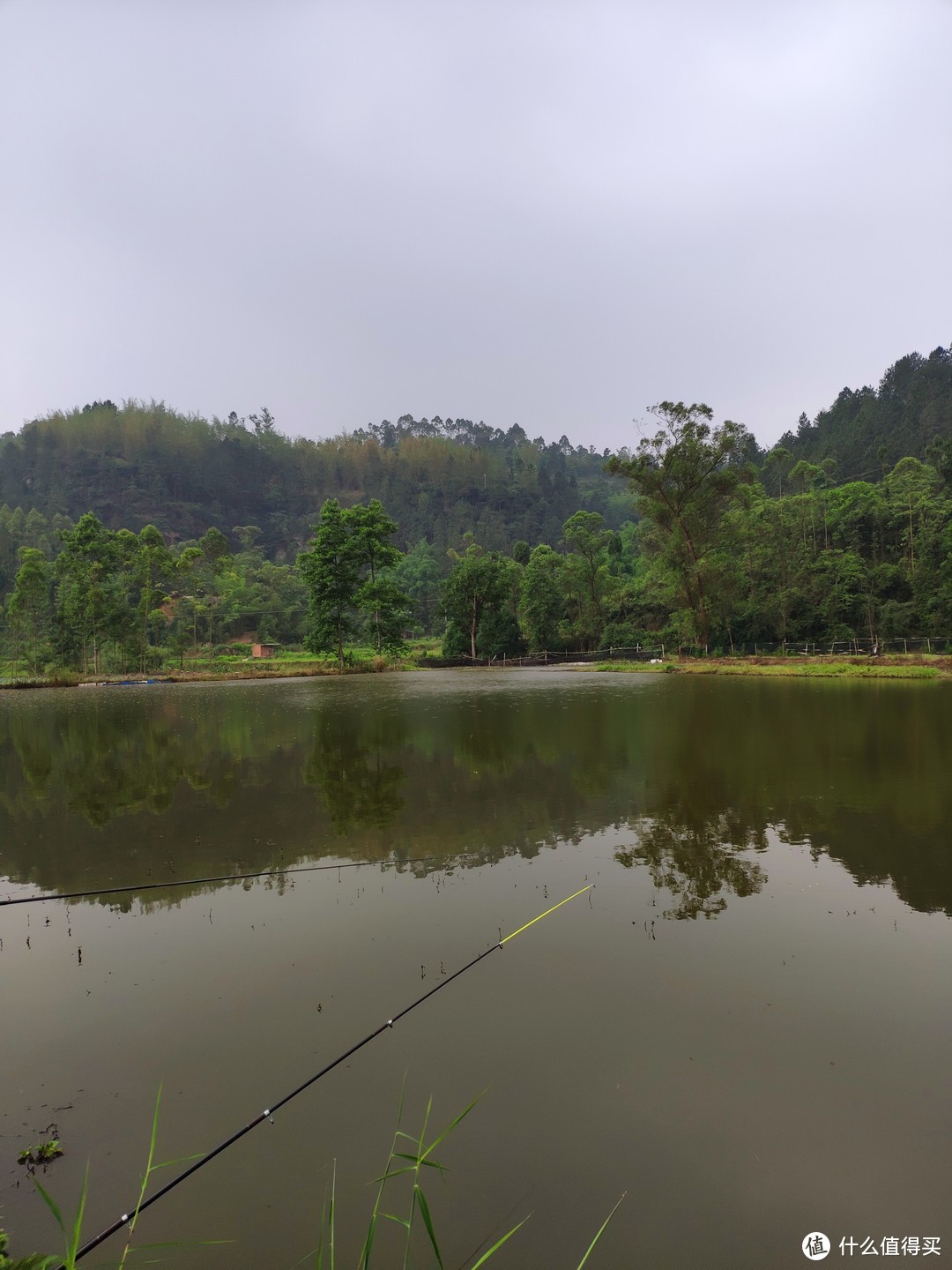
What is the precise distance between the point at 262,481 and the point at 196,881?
148338 millimetres

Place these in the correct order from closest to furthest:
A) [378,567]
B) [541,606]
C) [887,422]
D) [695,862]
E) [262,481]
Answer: [695,862] → [378,567] → [541,606] → [887,422] → [262,481]

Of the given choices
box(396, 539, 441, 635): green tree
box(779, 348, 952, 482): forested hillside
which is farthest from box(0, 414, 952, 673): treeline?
box(396, 539, 441, 635): green tree

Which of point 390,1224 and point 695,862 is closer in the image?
point 390,1224

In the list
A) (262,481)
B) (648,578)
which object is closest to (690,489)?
(648,578)

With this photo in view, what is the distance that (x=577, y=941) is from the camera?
460 centimetres

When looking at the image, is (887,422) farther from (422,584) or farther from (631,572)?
(422,584)

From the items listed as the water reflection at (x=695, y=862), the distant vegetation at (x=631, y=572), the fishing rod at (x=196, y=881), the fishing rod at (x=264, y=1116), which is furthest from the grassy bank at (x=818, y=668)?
the fishing rod at (x=264, y=1116)

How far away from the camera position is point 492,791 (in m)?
9.29

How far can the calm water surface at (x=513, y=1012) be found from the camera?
252 centimetres

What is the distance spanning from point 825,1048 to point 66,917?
17.6 feet

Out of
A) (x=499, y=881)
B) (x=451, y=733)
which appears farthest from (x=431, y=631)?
(x=499, y=881)

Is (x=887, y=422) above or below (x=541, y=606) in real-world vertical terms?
above

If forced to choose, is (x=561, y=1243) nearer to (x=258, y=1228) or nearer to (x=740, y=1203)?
(x=740, y=1203)

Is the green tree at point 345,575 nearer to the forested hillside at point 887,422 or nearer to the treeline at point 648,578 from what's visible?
the treeline at point 648,578
